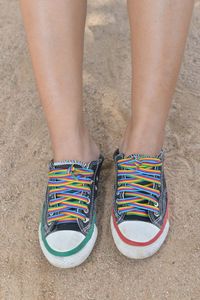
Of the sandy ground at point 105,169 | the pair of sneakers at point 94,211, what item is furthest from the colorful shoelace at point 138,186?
the sandy ground at point 105,169

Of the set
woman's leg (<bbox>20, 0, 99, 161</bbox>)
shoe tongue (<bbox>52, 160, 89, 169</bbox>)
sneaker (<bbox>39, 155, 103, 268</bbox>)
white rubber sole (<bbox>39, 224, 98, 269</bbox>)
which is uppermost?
woman's leg (<bbox>20, 0, 99, 161</bbox>)

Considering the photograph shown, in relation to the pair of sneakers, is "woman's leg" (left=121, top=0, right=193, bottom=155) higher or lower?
higher

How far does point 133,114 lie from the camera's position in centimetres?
94

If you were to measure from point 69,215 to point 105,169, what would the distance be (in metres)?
0.23

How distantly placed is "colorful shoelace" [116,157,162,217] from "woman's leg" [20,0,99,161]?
105 millimetres

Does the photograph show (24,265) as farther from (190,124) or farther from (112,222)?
(190,124)

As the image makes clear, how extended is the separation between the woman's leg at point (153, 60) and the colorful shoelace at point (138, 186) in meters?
0.03

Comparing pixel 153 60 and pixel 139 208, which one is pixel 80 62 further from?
pixel 139 208

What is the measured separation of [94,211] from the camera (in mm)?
936

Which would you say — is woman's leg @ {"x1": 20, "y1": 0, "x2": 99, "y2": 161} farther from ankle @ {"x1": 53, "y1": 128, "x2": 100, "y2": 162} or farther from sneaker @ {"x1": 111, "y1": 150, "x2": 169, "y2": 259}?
sneaker @ {"x1": 111, "y1": 150, "x2": 169, "y2": 259}

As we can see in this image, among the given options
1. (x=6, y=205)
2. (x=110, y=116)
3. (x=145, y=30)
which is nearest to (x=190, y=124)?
(x=110, y=116)

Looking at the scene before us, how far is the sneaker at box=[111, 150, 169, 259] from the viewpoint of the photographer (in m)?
0.88

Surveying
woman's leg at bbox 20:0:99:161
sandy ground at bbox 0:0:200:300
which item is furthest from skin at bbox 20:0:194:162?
sandy ground at bbox 0:0:200:300

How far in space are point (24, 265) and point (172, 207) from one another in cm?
38
